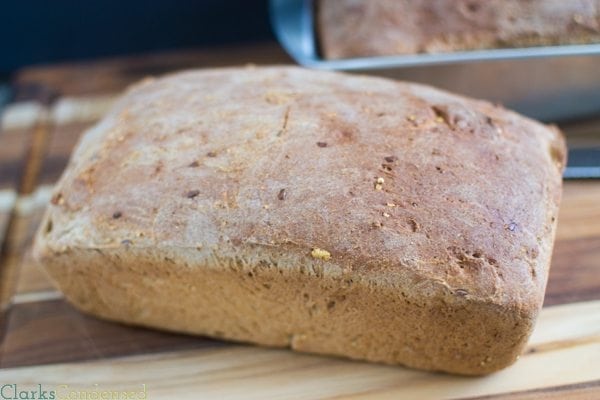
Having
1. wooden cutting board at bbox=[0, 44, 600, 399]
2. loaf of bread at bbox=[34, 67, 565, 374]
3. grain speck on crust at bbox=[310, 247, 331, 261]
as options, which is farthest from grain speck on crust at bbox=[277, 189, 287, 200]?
wooden cutting board at bbox=[0, 44, 600, 399]

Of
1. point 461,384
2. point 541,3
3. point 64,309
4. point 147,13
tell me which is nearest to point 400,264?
point 461,384

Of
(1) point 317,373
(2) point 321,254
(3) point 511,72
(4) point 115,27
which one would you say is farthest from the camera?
(4) point 115,27

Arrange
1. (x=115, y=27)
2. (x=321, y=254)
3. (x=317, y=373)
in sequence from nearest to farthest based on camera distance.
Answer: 1. (x=321, y=254)
2. (x=317, y=373)
3. (x=115, y=27)

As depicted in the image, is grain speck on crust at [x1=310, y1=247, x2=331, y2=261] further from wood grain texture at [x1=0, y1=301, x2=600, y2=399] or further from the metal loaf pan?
the metal loaf pan

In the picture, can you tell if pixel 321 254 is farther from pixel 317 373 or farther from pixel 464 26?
pixel 464 26

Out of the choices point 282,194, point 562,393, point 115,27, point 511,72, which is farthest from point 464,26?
point 115,27

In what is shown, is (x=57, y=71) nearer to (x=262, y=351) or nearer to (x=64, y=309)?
(x=64, y=309)
